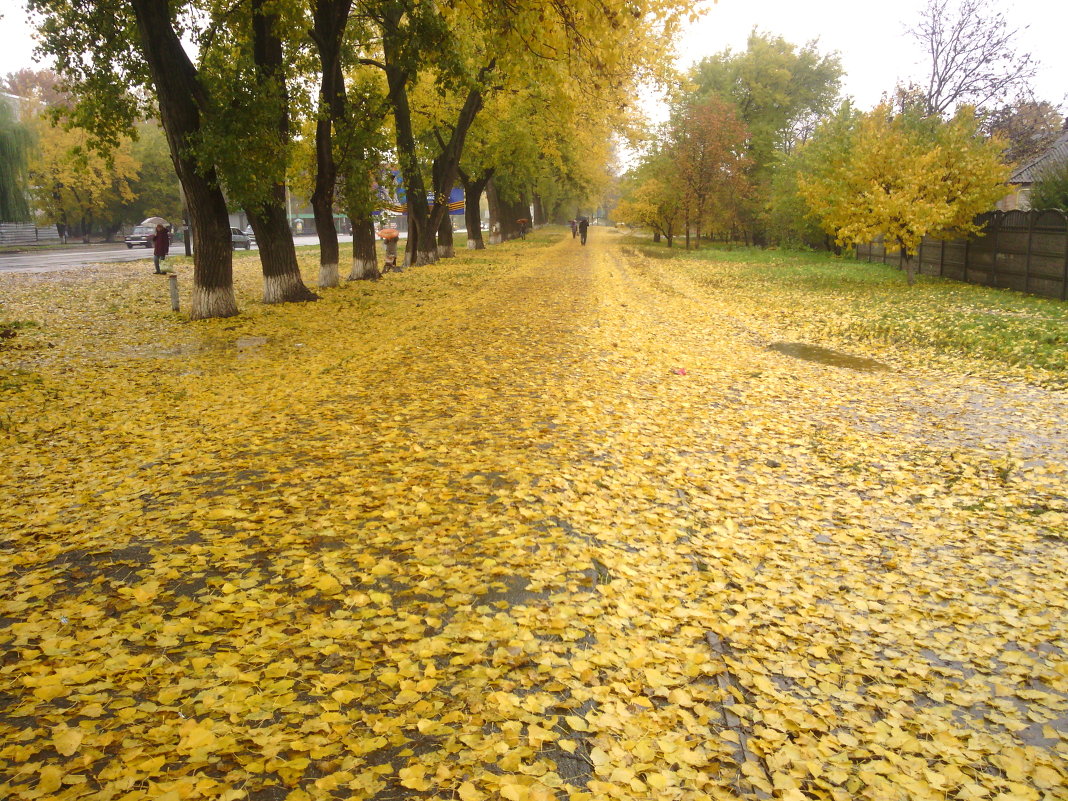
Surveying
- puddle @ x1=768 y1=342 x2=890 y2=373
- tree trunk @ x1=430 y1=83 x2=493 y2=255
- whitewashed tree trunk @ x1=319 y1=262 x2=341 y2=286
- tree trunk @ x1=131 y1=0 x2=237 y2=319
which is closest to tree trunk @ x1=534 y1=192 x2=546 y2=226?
tree trunk @ x1=430 y1=83 x2=493 y2=255

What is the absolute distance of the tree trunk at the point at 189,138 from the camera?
40.1 feet

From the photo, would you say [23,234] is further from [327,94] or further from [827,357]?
[827,357]

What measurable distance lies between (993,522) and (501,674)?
3989 millimetres

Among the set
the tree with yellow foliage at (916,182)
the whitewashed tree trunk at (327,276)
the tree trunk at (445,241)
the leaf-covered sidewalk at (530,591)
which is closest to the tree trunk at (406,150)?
the tree trunk at (445,241)

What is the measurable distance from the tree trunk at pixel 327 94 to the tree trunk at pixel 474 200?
57.8 ft

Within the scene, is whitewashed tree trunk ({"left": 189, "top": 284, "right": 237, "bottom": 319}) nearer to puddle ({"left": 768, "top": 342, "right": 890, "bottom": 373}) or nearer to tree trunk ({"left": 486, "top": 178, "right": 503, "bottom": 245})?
puddle ({"left": 768, "top": 342, "right": 890, "bottom": 373})

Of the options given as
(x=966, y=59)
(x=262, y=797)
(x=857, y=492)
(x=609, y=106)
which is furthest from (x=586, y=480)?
(x=966, y=59)

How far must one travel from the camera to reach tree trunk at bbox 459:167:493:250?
3616 centimetres

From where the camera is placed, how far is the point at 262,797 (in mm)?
2617

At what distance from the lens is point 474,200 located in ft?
125

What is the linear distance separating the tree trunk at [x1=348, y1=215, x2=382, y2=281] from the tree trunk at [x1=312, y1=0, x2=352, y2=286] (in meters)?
2.89

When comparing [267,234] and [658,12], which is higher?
[658,12]

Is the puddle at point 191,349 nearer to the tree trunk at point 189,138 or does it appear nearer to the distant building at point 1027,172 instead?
the tree trunk at point 189,138

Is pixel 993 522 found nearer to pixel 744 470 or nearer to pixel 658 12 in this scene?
pixel 744 470
